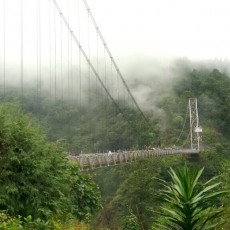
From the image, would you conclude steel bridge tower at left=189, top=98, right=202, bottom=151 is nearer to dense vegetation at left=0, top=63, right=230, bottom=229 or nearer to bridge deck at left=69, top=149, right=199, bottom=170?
dense vegetation at left=0, top=63, right=230, bottom=229

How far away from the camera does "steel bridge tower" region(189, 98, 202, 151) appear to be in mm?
44525

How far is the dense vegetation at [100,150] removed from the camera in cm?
652

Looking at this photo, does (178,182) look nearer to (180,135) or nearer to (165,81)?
(180,135)

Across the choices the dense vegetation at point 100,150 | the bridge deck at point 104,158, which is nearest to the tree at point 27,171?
the dense vegetation at point 100,150

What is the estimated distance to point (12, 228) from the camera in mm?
3932

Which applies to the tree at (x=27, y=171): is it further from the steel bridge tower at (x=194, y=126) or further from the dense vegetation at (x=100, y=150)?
the steel bridge tower at (x=194, y=126)

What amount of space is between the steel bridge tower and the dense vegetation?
0.84 meters

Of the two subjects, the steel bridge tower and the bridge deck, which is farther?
the steel bridge tower

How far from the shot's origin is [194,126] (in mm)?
50281

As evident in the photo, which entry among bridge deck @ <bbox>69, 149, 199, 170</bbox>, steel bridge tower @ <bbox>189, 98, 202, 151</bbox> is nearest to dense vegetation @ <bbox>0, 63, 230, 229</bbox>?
bridge deck @ <bbox>69, 149, 199, 170</bbox>

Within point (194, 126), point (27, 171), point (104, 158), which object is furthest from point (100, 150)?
point (27, 171)

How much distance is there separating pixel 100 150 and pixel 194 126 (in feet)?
47.2

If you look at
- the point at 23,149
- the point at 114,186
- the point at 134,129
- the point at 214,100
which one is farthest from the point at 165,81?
the point at 23,149

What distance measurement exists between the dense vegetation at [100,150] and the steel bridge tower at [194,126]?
0.84m
